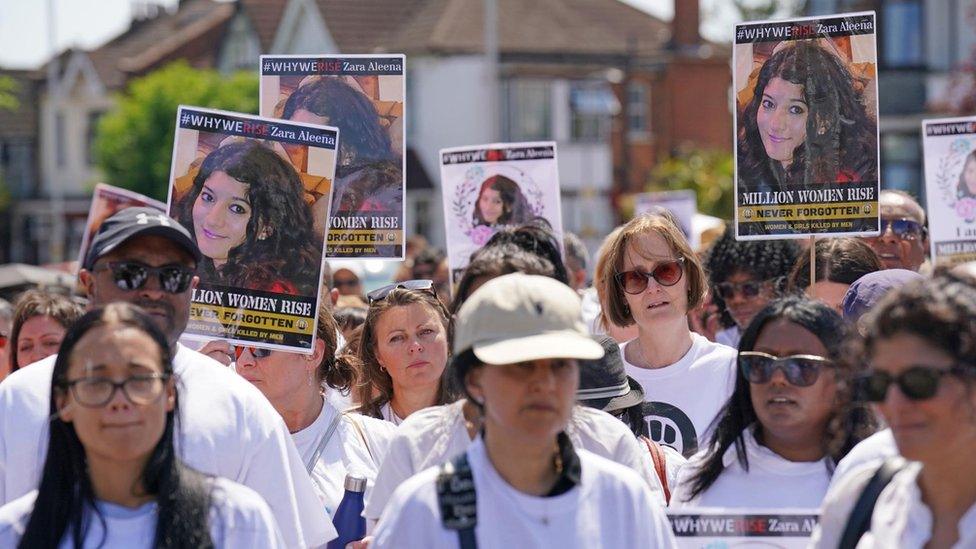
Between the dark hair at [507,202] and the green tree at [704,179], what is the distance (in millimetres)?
25427

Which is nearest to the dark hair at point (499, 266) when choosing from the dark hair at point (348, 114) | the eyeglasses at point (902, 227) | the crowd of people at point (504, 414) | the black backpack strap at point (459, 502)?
the crowd of people at point (504, 414)

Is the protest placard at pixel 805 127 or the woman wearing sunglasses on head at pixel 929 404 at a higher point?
the protest placard at pixel 805 127

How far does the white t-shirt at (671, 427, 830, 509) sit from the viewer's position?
14.7ft

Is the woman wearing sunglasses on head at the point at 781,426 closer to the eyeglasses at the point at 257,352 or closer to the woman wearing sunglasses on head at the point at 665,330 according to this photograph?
the woman wearing sunglasses on head at the point at 665,330

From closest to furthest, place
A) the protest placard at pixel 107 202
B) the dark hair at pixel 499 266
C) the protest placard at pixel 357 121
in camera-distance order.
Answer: the dark hair at pixel 499 266 < the protest placard at pixel 357 121 < the protest placard at pixel 107 202

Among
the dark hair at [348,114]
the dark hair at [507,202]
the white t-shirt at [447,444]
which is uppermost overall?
the dark hair at [348,114]

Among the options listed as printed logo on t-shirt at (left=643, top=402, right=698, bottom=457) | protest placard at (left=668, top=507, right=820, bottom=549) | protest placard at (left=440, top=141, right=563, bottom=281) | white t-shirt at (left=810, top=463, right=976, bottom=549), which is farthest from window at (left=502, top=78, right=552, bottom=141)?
white t-shirt at (left=810, top=463, right=976, bottom=549)

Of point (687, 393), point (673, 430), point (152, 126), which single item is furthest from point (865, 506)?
point (152, 126)

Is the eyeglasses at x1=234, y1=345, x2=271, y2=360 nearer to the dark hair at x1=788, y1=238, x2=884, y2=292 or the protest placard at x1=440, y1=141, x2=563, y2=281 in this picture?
the protest placard at x1=440, y1=141, x2=563, y2=281

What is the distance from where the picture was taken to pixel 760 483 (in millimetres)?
4520

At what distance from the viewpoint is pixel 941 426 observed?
3285 millimetres

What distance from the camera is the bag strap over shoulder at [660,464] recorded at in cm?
521

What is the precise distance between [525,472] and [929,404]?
0.91m

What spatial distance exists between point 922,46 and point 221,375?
32707 mm
